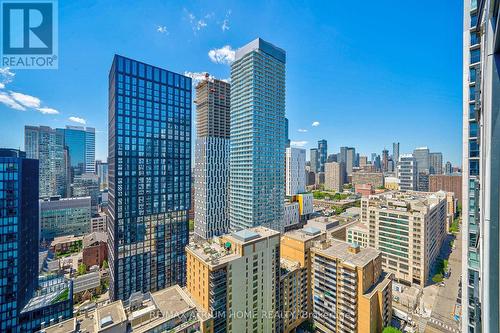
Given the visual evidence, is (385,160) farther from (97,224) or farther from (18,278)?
(18,278)

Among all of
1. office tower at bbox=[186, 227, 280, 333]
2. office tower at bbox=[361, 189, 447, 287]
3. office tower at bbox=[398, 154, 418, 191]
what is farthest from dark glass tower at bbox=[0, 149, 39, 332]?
office tower at bbox=[398, 154, 418, 191]

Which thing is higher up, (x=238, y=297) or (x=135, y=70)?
(x=135, y=70)

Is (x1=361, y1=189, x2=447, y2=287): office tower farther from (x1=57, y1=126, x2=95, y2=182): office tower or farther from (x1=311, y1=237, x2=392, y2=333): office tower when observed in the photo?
(x1=57, y1=126, x2=95, y2=182): office tower

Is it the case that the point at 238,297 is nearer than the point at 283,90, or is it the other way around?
the point at 238,297

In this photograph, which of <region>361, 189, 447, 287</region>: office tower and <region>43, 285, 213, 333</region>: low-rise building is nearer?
<region>43, 285, 213, 333</region>: low-rise building

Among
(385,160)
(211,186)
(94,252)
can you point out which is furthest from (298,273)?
(385,160)

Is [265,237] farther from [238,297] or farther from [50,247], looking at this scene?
[50,247]

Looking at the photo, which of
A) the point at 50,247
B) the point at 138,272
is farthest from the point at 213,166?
the point at 50,247
